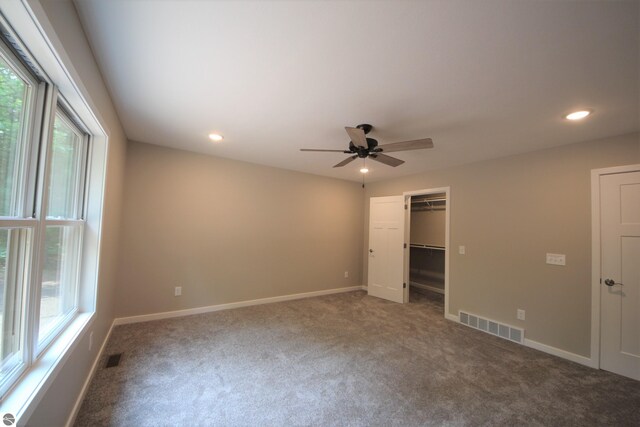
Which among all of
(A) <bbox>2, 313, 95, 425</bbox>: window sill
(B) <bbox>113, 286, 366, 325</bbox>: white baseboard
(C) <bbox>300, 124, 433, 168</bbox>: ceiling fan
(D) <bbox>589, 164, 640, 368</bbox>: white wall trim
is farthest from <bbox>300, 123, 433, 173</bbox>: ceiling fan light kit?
(B) <bbox>113, 286, 366, 325</bbox>: white baseboard

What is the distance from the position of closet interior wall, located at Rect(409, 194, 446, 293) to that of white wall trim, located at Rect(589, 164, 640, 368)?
2671 millimetres

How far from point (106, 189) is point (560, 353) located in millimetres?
5043

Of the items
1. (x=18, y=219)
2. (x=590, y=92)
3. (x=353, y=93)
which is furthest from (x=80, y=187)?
(x=590, y=92)

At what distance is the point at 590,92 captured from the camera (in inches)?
72.0

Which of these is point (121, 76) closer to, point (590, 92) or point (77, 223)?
point (77, 223)

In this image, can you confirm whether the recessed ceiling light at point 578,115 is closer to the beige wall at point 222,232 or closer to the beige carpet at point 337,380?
the beige carpet at point 337,380

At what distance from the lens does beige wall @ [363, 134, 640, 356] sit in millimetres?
2740

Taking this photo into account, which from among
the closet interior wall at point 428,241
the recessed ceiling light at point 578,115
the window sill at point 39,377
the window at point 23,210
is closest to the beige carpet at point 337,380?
the window sill at point 39,377

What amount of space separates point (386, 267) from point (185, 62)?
445 cm

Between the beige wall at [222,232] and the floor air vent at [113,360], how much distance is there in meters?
0.94

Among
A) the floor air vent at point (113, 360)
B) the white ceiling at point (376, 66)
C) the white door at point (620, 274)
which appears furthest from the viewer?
the white door at point (620, 274)

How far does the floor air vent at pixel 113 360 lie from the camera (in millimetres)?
2319

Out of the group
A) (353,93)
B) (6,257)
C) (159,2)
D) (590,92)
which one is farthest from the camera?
(353,93)

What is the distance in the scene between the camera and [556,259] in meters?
2.92
